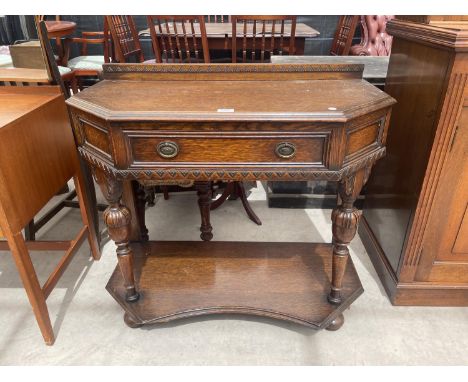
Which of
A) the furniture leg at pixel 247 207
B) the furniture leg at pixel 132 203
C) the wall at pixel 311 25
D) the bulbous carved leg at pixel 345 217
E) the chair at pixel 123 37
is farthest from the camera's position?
the wall at pixel 311 25

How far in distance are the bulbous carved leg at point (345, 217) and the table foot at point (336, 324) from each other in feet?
0.61

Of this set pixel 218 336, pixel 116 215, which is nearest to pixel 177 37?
pixel 116 215

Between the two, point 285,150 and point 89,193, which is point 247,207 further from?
point 285,150

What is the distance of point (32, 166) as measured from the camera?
4.37 ft

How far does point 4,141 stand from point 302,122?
0.96 meters

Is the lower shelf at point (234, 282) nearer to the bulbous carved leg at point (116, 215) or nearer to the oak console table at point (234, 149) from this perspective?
the oak console table at point (234, 149)

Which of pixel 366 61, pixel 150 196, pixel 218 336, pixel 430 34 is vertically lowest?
pixel 218 336

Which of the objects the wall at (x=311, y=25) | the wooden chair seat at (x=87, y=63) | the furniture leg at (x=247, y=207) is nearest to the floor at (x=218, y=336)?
the furniture leg at (x=247, y=207)

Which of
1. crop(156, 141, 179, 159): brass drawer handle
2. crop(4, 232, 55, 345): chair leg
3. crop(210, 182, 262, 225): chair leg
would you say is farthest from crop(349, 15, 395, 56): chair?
crop(4, 232, 55, 345): chair leg

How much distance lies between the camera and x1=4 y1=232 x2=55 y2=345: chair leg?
4.07ft

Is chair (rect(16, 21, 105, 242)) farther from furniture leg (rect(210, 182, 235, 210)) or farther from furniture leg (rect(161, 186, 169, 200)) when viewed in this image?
furniture leg (rect(210, 182, 235, 210))

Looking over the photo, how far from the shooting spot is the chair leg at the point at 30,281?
1239mm

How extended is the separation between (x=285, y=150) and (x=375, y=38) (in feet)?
11.8

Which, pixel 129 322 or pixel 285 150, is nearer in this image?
pixel 285 150
